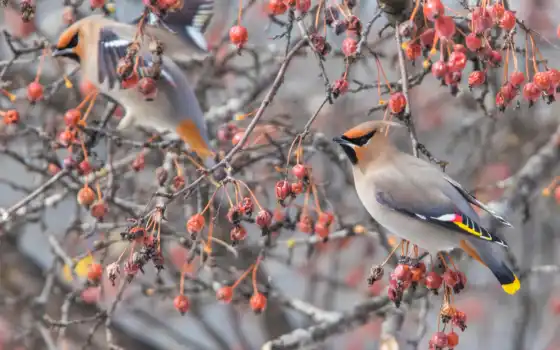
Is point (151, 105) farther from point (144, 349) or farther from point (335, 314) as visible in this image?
point (144, 349)

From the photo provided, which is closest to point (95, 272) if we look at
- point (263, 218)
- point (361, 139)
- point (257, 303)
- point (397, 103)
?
point (257, 303)

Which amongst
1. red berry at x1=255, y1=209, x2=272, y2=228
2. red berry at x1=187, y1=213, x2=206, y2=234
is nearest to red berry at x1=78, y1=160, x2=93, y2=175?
red berry at x1=187, y1=213, x2=206, y2=234

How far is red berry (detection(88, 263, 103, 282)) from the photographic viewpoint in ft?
7.79

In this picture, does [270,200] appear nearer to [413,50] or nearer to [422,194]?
[422,194]

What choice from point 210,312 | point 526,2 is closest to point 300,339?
point 526,2

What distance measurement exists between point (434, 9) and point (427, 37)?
0.19 metres

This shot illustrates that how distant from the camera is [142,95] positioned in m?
2.47

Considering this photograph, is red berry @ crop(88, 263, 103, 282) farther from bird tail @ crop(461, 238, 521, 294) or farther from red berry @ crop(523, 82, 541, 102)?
red berry @ crop(523, 82, 541, 102)

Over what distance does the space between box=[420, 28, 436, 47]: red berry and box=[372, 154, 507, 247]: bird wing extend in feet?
1.02

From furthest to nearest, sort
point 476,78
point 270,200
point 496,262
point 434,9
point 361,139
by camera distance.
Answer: point 270,200 → point 361,139 → point 496,262 → point 476,78 → point 434,9

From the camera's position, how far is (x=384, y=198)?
7.07 feet

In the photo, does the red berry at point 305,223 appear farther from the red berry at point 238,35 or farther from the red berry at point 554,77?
the red berry at point 554,77

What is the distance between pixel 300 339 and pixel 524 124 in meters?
2.28

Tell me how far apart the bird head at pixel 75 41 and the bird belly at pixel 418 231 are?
112cm
